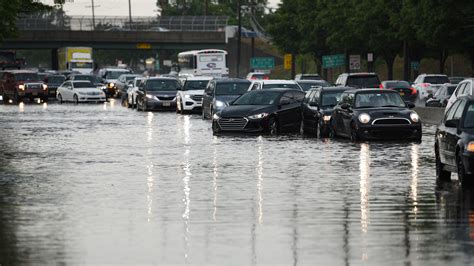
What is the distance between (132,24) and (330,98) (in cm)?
11109

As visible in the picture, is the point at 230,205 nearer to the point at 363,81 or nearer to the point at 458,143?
the point at 458,143

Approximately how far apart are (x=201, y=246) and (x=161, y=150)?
1845 centimetres

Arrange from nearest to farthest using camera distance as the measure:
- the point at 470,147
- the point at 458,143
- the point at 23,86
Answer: the point at 470,147 → the point at 458,143 → the point at 23,86

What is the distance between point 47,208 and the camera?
18109mm

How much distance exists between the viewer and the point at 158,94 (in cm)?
6469

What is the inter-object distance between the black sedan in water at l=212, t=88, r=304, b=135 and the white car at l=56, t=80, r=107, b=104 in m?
39.0

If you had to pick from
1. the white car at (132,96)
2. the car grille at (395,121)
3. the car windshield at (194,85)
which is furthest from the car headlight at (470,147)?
the white car at (132,96)

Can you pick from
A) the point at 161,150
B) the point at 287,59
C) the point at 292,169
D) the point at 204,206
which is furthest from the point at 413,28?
the point at 204,206

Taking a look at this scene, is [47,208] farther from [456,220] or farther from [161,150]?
[161,150]

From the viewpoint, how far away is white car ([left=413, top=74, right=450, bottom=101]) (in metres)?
71.6

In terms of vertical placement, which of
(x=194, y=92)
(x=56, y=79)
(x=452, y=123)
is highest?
(x=452, y=123)

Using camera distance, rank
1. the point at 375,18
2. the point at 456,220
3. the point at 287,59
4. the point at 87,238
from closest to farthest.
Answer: the point at 87,238 → the point at 456,220 → the point at 375,18 → the point at 287,59

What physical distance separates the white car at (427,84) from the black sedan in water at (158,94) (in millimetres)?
13822

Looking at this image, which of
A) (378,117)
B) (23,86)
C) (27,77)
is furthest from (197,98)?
(27,77)
